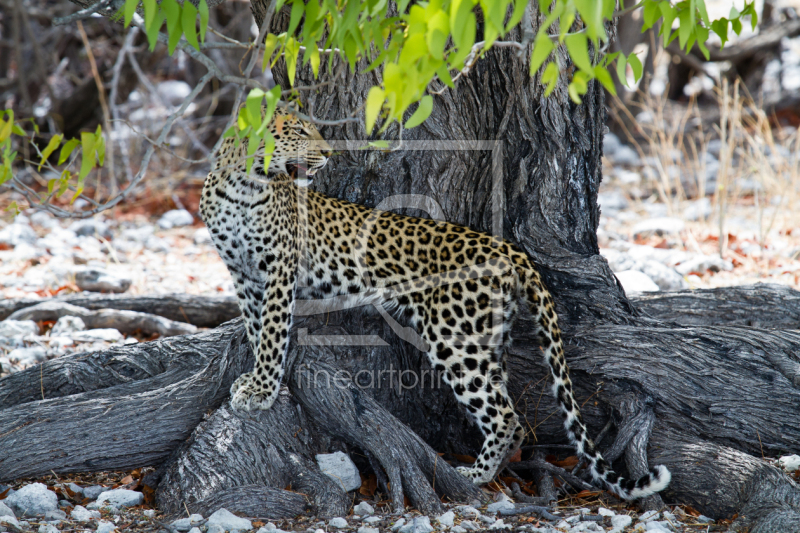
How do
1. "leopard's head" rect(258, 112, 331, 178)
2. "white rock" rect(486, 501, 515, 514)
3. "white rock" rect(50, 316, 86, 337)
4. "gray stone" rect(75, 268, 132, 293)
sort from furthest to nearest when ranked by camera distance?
"gray stone" rect(75, 268, 132, 293) → "white rock" rect(50, 316, 86, 337) → "leopard's head" rect(258, 112, 331, 178) → "white rock" rect(486, 501, 515, 514)

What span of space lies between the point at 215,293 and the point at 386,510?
4.17 meters

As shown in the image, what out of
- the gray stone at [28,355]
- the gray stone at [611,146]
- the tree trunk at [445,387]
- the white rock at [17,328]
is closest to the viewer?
the tree trunk at [445,387]

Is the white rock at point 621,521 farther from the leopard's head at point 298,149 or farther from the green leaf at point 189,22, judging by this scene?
the green leaf at point 189,22

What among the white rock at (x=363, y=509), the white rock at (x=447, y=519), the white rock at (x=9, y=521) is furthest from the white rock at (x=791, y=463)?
the white rock at (x=9, y=521)

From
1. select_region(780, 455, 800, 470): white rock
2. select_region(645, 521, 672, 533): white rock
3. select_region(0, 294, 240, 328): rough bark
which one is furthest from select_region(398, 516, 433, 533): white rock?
select_region(0, 294, 240, 328): rough bark

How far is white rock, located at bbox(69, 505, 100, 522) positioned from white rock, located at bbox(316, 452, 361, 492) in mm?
1116

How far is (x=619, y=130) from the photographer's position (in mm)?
13648

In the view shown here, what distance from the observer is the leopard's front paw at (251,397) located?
3.83m

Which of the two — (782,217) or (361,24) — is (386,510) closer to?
(361,24)

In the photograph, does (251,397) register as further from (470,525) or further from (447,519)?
(470,525)

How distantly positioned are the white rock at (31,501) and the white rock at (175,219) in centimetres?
620

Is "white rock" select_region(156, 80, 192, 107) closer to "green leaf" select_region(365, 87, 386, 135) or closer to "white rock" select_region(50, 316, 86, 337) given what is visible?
"white rock" select_region(50, 316, 86, 337)

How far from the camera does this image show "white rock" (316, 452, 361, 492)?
3.75 m

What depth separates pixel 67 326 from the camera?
5.80 m
